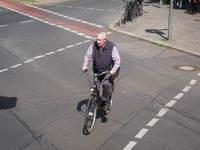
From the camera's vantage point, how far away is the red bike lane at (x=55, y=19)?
17284 millimetres

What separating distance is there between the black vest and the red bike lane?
905 cm

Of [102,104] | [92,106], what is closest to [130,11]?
[102,104]

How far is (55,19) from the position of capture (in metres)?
20.0

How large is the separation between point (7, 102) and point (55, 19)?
1213 centimetres

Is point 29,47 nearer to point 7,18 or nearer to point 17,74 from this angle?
point 17,74

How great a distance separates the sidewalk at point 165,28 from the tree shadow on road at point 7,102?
24.2 feet

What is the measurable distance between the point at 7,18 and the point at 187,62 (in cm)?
1216

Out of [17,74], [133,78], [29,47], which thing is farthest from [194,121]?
[29,47]

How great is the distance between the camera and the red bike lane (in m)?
17.3

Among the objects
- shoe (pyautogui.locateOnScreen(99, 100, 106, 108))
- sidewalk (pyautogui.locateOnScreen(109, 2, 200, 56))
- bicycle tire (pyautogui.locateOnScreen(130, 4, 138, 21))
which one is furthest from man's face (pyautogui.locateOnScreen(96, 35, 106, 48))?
bicycle tire (pyautogui.locateOnScreen(130, 4, 138, 21))

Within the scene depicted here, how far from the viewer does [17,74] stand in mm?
10648

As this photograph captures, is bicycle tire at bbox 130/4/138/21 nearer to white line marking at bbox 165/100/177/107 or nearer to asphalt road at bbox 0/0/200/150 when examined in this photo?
asphalt road at bbox 0/0/200/150

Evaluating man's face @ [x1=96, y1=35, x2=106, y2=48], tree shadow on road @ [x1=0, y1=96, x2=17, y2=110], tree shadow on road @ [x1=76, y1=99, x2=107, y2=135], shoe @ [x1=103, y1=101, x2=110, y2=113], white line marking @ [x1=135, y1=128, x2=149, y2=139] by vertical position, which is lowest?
tree shadow on road @ [x1=76, y1=99, x2=107, y2=135]

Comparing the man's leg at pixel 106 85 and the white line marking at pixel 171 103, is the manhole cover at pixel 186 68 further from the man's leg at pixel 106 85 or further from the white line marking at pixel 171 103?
the man's leg at pixel 106 85
